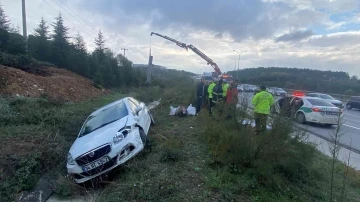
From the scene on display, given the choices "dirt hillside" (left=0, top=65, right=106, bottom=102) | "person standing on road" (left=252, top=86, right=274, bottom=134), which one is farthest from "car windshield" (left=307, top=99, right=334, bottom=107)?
"dirt hillside" (left=0, top=65, right=106, bottom=102)

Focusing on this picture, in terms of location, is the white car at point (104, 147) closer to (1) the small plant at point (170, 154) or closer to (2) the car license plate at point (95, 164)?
(2) the car license plate at point (95, 164)

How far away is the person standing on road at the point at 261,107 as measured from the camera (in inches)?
210

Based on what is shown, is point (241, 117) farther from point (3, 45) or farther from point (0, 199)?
point (3, 45)

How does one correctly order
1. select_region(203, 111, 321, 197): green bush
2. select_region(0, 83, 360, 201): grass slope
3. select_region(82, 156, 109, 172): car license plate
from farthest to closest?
select_region(82, 156, 109, 172): car license plate < select_region(203, 111, 321, 197): green bush < select_region(0, 83, 360, 201): grass slope

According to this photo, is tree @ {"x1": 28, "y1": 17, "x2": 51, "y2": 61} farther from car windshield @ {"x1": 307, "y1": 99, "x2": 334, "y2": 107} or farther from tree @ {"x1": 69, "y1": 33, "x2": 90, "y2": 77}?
car windshield @ {"x1": 307, "y1": 99, "x2": 334, "y2": 107}

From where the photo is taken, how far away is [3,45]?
18234 mm

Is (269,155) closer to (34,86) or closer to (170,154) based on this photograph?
(170,154)

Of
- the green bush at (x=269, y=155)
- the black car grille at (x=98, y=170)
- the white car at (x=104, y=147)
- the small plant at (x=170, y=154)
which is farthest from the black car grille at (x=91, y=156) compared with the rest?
the green bush at (x=269, y=155)

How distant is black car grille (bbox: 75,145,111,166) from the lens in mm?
5105

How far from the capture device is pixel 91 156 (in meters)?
5.11

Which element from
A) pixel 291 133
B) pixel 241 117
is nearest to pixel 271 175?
pixel 291 133

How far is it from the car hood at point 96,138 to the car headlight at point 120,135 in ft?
0.26

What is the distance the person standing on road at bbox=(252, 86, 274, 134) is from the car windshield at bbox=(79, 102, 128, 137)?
10.2ft

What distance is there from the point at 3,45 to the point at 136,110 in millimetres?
16195
